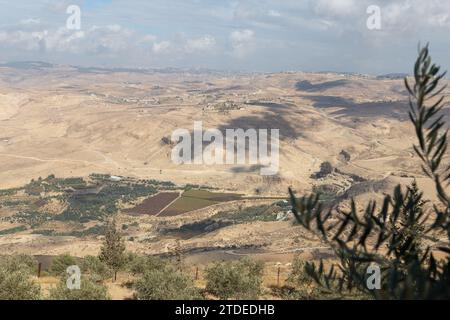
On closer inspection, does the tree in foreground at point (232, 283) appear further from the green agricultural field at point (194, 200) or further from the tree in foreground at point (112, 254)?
the green agricultural field at point (194, 200)

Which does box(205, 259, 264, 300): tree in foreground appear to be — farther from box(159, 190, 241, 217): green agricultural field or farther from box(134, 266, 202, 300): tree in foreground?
box(159, 190, 241, 217): green agricultural field

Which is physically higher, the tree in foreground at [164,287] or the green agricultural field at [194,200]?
the tree in foreground at [164,287]

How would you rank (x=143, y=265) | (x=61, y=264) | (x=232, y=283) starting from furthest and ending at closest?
(x=61, y=264), (x=143, y=265), (x=232, y=283)

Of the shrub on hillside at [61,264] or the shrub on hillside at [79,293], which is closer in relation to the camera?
the shrub on hillside at [79,293]

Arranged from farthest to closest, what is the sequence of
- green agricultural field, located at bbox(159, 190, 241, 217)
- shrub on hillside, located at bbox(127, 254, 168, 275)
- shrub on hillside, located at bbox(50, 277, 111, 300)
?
green agricultural field, located at bbox(159, 190, 241, 217), shrub on hillside, located at bbox(127, 254, 168, 275), shrub on hillside, located at bbox(50, 277, 111, 300)

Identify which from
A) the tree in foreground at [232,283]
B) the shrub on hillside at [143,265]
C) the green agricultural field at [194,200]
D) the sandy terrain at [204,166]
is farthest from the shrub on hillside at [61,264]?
the green agricultural field at [194,200]

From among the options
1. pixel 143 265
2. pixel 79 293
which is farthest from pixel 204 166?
pixel 79 293

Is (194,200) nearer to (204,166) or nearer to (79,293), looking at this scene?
(204,166)

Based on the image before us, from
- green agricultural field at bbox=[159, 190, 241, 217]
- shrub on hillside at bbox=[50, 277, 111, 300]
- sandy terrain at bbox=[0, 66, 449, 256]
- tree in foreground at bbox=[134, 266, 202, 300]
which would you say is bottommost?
green agricultural field at bbox=[159, 190, 241, 217]

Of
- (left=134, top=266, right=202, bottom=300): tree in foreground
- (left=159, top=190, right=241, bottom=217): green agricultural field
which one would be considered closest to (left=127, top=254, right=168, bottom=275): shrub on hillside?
(left=134, top=266, right=202, bottom=300): tree in foreground

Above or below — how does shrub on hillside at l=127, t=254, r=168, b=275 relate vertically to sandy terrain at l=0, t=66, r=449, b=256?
above
